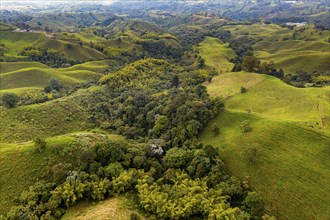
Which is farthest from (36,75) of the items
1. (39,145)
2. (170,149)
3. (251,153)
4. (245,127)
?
(251,153)

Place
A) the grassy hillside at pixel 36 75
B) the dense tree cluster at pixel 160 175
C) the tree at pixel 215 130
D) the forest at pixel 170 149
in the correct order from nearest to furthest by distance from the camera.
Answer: the dense tree cluster at pixel 160 175 → the forest at pixel 170 149 → the tree at pixel 215 130 → the grassy hillside at pixel 36 75

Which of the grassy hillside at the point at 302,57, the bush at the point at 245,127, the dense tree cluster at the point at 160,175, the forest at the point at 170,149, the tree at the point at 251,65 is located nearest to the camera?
the dense tree cluster at the point at 160,175

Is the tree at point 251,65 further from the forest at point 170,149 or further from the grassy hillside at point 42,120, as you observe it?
the grassy hillside at point 42,120

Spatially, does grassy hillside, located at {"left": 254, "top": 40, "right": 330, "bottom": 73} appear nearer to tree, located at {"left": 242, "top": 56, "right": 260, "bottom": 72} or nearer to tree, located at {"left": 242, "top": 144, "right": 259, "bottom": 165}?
tree, located at {"left": 242, "top": 56, "right": 260, "bottom": 72}

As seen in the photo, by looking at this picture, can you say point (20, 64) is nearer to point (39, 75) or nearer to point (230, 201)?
point (39, 75)

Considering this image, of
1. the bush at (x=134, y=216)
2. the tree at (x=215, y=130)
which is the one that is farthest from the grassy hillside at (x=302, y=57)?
the bush at (x=134, y=216)

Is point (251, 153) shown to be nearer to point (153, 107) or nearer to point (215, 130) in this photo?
point (215, 130)
